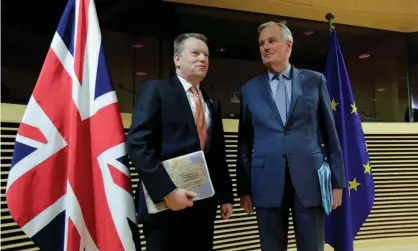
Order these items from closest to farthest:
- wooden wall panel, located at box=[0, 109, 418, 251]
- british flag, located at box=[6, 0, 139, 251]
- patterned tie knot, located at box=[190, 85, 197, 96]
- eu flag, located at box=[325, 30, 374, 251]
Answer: british flag, located at box=[6, 0, 139, 251] < patterned tie knot, located at box=[190, 85, 197, 96] < eu flag, located at box=[325, 30, 374, 251] < wooden wall panel, located at box=[0, 109, 418, 251]

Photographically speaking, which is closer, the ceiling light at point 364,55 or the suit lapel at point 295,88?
the suit lapel at point 295,88

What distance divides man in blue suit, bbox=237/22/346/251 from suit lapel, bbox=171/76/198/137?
1.20 ft

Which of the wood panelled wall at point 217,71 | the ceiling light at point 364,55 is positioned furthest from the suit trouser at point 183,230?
the ceiling light at point 364,55

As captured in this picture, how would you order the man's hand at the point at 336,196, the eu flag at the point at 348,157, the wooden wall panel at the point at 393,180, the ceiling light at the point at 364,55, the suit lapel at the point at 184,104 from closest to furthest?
the suit lapel at the point at 184,104 → the man's hand at the point at 336,196 → the eu flag at the point at 348,157 → the wooden wall panel at the point at 393,180 → the ceiling light at the point at 364,55

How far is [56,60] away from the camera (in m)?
1.77

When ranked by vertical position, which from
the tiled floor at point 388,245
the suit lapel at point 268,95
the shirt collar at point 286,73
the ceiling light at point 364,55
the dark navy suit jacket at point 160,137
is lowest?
the tiled floor at point 388,245

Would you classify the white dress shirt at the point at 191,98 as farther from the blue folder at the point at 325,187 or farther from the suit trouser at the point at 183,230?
the blue folder at the point at 325,187

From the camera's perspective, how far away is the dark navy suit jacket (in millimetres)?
1703

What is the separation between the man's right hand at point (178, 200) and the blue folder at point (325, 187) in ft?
2.04

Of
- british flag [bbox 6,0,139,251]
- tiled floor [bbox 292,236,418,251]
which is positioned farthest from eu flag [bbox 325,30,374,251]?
british flag [bbox 6,0,139,251]

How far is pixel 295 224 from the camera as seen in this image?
198 cm

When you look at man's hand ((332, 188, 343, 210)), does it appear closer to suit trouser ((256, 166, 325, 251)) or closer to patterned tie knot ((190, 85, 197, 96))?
suit trouser ((256, 166, 325, 251))

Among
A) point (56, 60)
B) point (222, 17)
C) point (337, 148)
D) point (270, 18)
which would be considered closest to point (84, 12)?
point (56, 60)

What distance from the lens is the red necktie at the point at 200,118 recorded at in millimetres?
1879
